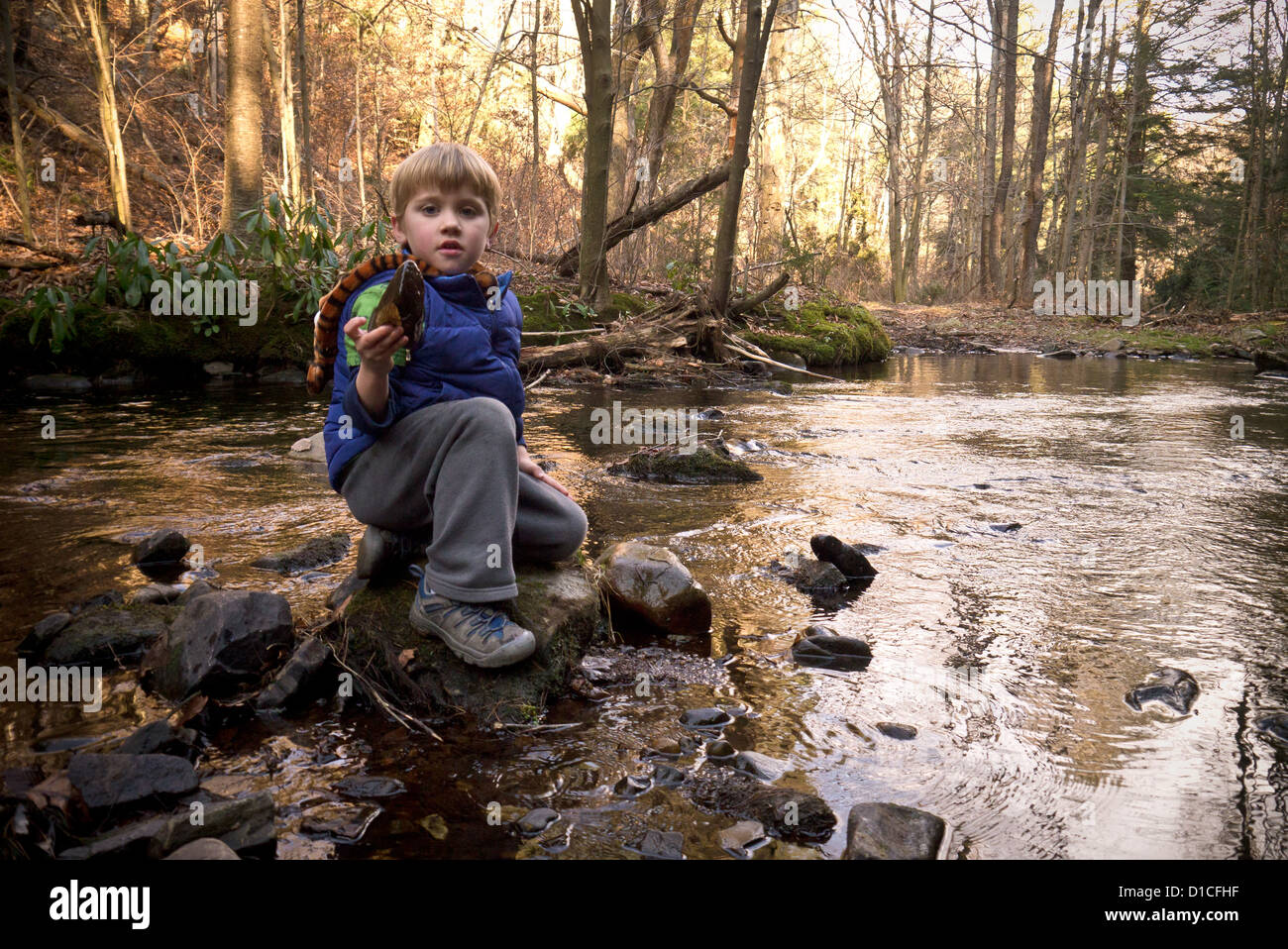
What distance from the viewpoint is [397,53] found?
23.0 meters

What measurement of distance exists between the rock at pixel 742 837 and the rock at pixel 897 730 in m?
0.60

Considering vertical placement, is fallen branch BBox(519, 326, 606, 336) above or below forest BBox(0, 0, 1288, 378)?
below

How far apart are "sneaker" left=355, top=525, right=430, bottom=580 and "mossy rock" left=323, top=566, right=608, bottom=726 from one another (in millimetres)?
70

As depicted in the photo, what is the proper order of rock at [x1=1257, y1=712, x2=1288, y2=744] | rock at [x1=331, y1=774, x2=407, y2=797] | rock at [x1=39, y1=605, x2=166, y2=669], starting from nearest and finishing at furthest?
rock at [x1=331, y1=774, x2=407, y2=797]
rock at [x1=1257, y1=712, x2=1288, y2=744]
rock at [x1=39, y1=605, x2=166, y2=669]

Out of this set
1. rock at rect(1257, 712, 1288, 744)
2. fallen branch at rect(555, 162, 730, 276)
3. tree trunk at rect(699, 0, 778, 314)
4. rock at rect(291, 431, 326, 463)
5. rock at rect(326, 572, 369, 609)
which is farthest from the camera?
fallen branch at rect(555, 162, 730, 276)

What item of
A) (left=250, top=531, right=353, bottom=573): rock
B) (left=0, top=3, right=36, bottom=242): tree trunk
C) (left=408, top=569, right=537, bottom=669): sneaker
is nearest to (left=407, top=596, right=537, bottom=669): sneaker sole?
(left=408, top=569, right=537, bottom=669): sneaker

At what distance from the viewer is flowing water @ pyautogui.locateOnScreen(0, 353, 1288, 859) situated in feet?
6.43

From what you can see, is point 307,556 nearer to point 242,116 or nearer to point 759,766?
point 759,766

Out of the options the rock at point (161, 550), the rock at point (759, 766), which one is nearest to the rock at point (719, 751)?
the rock at point (759, 766)

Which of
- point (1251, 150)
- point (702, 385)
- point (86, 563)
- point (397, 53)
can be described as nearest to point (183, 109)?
point (397, 53)

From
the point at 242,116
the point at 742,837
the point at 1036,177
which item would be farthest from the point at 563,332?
the point at 1036,177

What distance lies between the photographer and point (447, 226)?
8.48ft

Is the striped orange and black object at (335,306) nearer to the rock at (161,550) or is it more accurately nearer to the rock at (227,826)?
the rock at (227,826)

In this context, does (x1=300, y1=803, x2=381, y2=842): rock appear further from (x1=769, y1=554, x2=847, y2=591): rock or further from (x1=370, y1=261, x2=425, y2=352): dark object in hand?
(x1=769, y1=554, x2=847, y2=591): rock
